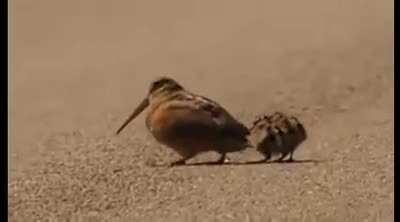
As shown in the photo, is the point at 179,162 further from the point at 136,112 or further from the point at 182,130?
the point at 136,112

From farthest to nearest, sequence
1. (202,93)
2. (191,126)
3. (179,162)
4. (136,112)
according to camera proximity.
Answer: (202,93) → (136,112) → (179,162) → (191,126)

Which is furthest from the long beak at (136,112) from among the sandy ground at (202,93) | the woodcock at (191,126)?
the woodcock at (191,126)

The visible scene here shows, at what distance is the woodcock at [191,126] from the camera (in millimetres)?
3906

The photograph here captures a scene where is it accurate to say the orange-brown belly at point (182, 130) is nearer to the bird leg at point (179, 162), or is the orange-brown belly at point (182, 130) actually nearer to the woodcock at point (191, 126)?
the woodcock at point (191, 126)

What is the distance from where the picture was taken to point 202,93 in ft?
16.9

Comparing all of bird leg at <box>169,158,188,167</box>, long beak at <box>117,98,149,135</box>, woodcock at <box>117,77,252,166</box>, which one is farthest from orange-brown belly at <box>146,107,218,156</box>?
long beak at <box>117,98,149,135</box>

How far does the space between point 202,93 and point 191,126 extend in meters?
1.25

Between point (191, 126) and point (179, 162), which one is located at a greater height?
point (191, 126)

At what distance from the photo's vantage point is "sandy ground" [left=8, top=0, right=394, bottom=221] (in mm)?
3871

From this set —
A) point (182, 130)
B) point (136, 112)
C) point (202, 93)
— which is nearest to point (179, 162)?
point (182, 130)

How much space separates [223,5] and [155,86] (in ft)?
7.25

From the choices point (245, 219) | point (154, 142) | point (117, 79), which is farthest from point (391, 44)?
point (245, 219)

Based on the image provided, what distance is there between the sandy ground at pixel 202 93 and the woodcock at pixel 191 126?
12cm

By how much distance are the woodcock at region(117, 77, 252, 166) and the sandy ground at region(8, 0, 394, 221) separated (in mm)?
123
